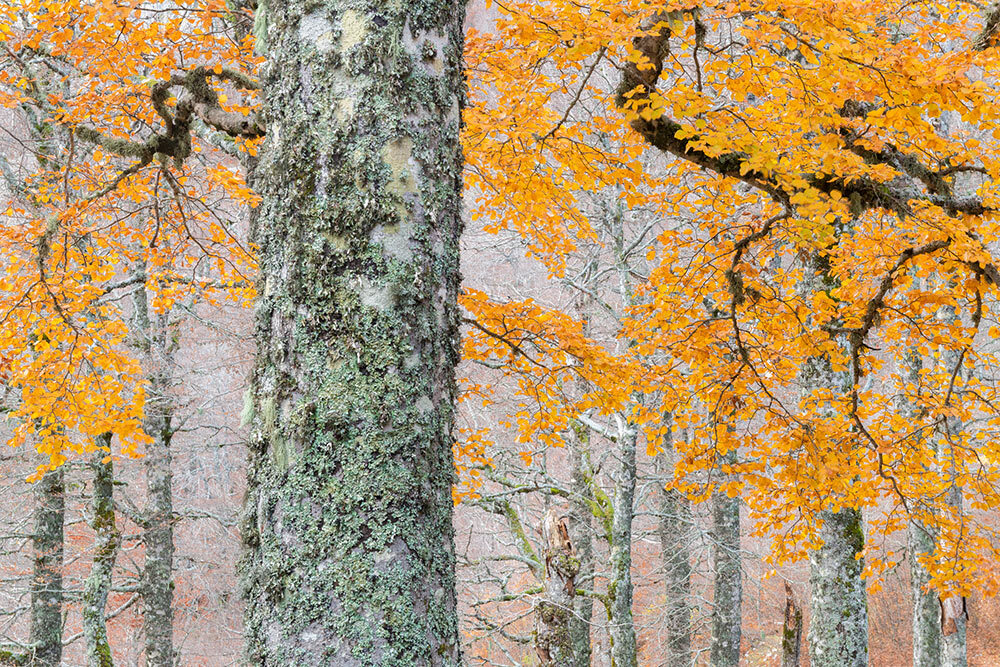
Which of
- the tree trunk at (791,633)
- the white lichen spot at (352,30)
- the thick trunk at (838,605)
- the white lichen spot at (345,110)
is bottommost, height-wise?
the tree trunk at (791,633)

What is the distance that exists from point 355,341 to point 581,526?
10.2m

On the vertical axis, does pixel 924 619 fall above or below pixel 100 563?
below

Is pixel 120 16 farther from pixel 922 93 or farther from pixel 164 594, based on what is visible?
pixel 164 594

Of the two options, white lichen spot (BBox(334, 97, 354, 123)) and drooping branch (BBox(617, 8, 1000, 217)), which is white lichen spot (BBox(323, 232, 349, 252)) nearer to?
white lichen spot (BBox(334, 97, 354, 123))

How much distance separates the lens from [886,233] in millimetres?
6203

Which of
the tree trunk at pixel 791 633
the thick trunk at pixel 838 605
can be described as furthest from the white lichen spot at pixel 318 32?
the tree trunk at pixel 791 633

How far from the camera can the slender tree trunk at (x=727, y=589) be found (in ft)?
36.3

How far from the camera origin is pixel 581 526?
11.3m

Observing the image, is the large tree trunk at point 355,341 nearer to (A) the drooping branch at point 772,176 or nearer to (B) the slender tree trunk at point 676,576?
(A) the drooping branch at point 772,176

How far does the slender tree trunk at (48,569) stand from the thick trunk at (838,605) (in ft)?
28.8

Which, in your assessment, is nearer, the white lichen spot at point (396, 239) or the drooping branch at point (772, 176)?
the white lichen spot at point (396, 239)

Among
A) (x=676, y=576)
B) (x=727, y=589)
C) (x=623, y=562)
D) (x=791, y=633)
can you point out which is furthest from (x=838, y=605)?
(x=676, y=576)

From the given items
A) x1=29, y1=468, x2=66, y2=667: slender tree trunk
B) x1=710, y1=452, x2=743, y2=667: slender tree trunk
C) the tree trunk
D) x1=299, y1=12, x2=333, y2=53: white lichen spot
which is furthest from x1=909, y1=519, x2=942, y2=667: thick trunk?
x1=29, y1=468, x2=66, y2=667: slender tree trunk

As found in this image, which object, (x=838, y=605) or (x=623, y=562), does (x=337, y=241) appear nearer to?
(x=838, y=605)
